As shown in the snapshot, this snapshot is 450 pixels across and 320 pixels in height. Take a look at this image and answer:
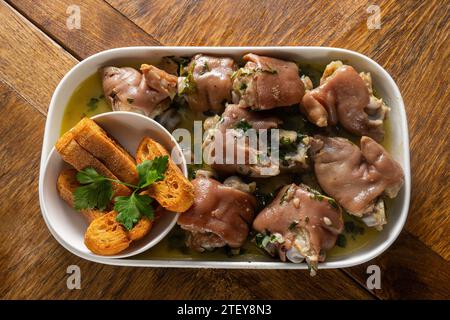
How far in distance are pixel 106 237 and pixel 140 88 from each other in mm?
572

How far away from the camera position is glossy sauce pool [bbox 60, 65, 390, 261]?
197 centimetres

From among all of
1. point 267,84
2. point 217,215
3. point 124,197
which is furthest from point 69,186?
point 267,84

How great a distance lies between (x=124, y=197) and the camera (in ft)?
6.00

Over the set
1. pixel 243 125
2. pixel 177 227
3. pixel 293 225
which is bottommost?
pixel 177 227

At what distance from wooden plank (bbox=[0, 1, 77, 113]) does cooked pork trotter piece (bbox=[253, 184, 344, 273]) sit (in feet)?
3.43

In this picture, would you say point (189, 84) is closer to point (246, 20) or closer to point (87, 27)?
point (246, 20)

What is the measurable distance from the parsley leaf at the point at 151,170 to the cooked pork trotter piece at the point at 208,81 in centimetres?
30

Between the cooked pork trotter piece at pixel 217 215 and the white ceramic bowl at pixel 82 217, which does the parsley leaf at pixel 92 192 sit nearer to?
the white ceramic bowl at pixel 82 217

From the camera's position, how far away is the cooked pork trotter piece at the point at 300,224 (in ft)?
6.04

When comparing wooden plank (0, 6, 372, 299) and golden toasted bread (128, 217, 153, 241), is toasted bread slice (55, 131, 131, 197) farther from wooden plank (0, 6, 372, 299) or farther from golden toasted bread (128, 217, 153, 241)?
wooden plank (0, 6, 372, 299)

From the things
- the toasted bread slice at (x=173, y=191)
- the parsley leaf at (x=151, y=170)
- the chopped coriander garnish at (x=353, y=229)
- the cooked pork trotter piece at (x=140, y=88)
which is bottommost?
the chopped coriander garnish at (x=353, y=229)

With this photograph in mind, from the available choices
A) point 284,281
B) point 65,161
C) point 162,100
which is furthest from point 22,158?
point 284,281

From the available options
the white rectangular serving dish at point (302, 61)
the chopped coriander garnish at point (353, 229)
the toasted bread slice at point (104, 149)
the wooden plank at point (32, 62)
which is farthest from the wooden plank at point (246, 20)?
the chopped coriander garnish at point (353, 229)

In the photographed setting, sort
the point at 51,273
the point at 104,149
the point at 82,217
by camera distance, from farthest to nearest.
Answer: the point at 51,273, the point at 82,217, the point at 104,149
